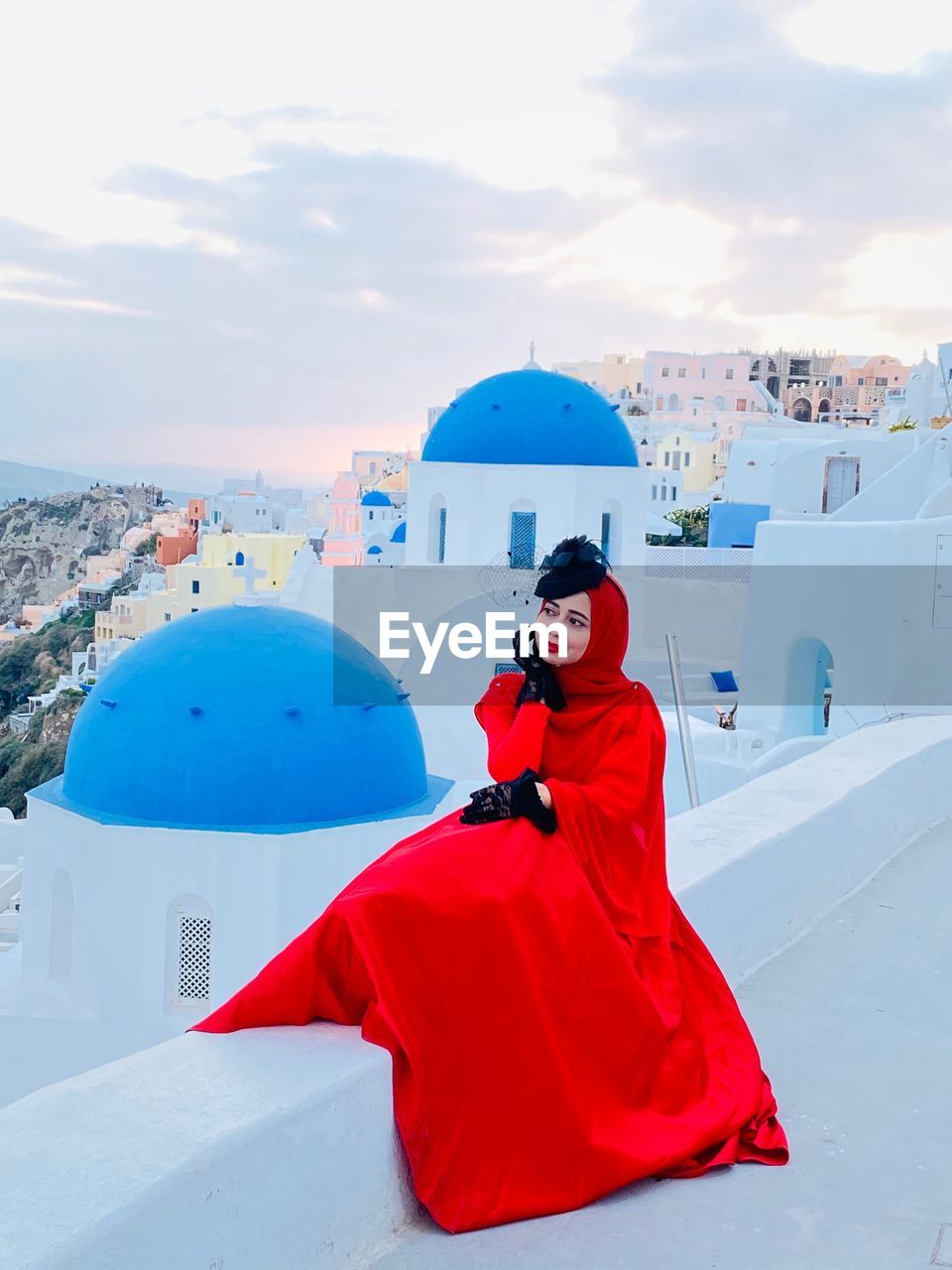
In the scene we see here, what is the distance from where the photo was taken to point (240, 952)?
762 cm

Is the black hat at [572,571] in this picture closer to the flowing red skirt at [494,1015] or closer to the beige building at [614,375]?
the flowing red skirt at [494,1015]

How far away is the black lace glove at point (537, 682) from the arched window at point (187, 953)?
5.72m

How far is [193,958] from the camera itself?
769 cm

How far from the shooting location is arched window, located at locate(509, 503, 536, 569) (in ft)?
53.7

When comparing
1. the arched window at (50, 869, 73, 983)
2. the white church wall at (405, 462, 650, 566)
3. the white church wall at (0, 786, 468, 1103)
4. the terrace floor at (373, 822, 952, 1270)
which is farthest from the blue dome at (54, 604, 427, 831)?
the white church wall at (405, 462, 650, 566)

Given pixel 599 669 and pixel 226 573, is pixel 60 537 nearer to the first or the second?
pixel 226 573

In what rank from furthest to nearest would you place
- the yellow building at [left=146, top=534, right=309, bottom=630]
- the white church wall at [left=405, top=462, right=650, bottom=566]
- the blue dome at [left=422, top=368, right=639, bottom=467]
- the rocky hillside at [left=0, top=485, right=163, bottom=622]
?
the rocky hillside at [left=0, top=485, right=163, bottom=622] → the yellow building at [left=146, top=534, right=309, bottom=630] → the blue dome at [left=422, top=368, right=639, bottom=467] → the white church wall at [left=405, top=462, right=650, bottom=566]

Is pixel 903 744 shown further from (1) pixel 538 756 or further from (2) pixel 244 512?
(2) pixel 244 512

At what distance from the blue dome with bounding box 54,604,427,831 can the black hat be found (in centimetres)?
566

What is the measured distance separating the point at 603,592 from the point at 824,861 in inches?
61.3

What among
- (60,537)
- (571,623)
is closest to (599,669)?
(571,623)

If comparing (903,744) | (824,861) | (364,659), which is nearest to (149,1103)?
(824,861)

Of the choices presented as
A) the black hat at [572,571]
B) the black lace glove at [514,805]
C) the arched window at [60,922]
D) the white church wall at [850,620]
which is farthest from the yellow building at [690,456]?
the black lace glove at [514,805]

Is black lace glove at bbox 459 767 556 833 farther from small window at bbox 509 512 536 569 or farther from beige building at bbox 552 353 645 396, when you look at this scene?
beige building at bbox 552 353 645 396
